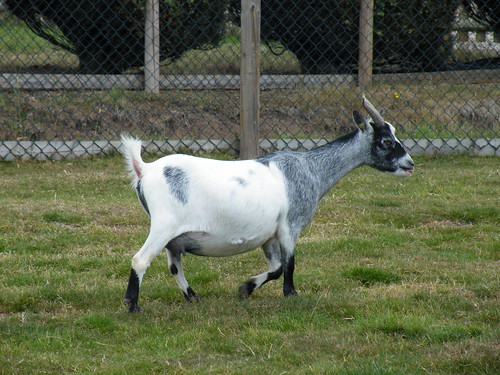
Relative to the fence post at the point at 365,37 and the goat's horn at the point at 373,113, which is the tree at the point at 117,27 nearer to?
the fence post at the point at 365,37

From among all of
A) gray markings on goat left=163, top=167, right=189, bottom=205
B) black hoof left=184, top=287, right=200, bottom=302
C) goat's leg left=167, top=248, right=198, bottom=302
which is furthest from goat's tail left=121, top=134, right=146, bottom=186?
black hoof left=184, top=287, right=200, bottom=302

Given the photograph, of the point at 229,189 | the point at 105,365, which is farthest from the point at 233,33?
the point at 105,365

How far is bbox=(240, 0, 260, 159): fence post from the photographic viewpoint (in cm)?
824

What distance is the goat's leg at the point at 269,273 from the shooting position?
5.13 m

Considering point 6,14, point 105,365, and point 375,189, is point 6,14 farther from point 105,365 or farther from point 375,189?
point 105,365

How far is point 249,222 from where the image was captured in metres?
4.77

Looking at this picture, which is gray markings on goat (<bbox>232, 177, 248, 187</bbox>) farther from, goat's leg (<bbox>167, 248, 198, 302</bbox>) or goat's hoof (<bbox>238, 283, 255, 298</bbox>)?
goat's hoof (<bbox>238, 283, 255, 298</bbox>)

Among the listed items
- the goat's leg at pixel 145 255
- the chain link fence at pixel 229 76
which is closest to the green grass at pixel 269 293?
the goat's leg at pixel 145 255

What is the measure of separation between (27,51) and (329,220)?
18.8 ft

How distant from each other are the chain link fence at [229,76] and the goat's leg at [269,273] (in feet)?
14.6

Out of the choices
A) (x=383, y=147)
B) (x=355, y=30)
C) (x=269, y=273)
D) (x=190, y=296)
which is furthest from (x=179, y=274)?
(x=355, y=30)

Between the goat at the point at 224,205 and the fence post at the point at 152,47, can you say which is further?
the fence post at the point at 152,47

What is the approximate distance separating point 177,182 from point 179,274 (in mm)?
652

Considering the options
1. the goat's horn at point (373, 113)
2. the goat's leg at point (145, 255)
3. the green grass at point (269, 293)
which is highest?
the goat's horn at point (373, 113)
